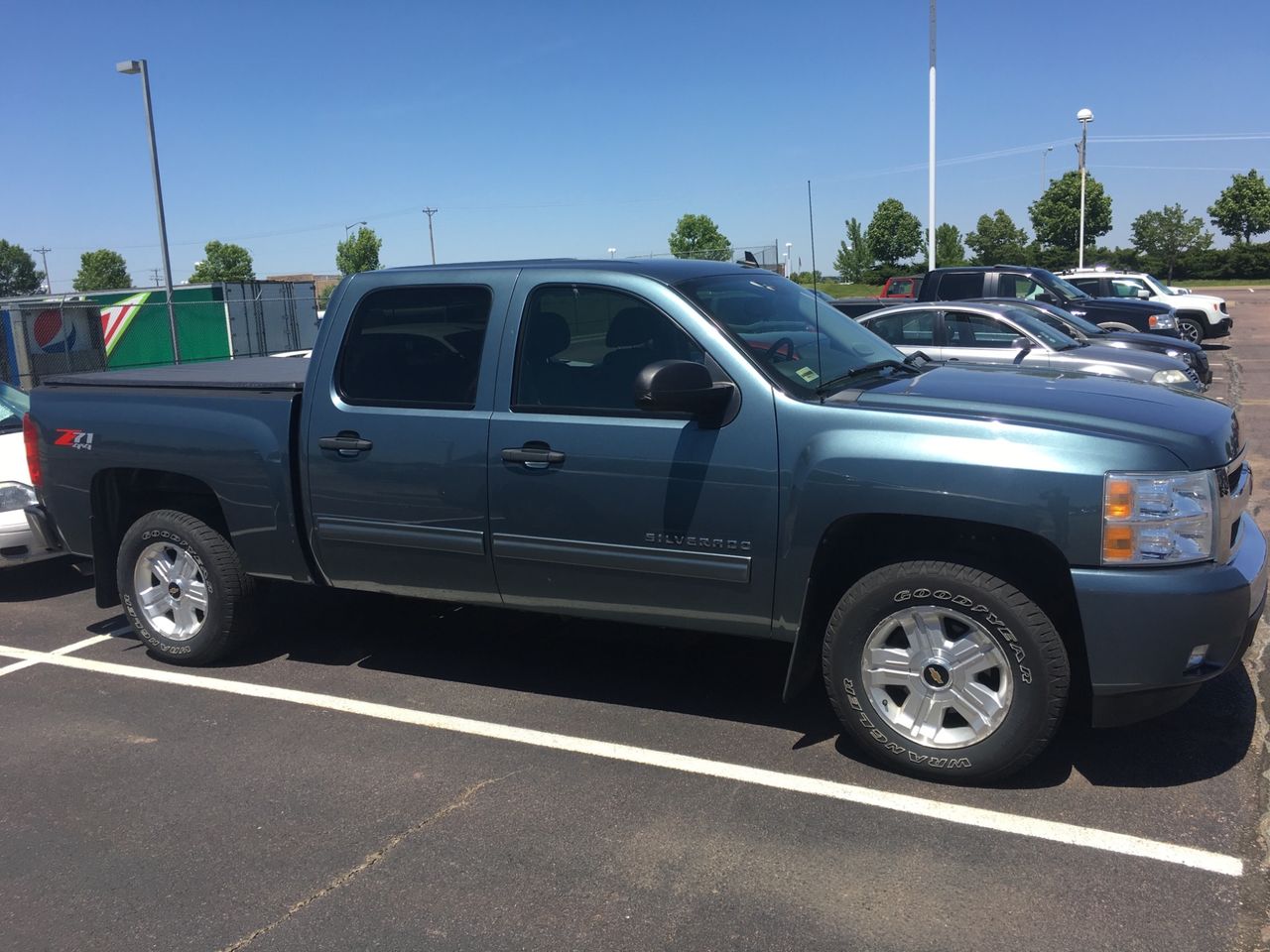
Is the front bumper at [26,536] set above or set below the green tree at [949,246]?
below

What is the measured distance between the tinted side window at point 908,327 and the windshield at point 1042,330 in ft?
2.97

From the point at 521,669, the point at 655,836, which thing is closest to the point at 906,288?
the point at 521,669

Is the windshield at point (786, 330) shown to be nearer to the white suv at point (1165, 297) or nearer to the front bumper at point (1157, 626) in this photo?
the front bumper at point (1157, 626)

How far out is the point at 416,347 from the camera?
4.84 m

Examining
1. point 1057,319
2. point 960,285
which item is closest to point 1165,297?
point 960,285

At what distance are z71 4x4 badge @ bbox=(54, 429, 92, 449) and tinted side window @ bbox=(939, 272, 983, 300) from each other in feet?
49.3

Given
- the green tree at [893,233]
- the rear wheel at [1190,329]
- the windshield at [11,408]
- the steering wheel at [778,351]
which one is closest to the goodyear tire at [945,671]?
the steering wheel at [778,351]

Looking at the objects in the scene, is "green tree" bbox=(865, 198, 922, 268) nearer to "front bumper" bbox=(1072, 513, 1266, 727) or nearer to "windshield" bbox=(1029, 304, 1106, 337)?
"windshield" bbox=(1029, 304, 1106, 337)

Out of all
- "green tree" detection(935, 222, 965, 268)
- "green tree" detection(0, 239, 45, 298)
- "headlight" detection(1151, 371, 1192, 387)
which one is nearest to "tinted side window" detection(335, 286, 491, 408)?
"headlight" detection(1151, 371, 1192, 387)

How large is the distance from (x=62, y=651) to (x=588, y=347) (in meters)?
3.65

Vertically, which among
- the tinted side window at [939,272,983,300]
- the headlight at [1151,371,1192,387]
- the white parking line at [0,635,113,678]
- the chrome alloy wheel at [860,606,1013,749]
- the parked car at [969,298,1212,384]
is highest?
the tinted side window at [939,272,983,300]

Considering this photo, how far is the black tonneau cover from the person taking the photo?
5232 millimetres

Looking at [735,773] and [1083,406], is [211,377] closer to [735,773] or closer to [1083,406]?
[735,773]

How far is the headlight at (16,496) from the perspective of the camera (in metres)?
6.94
